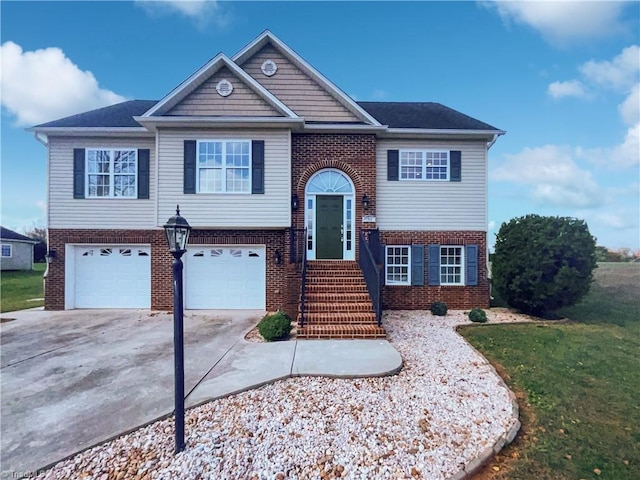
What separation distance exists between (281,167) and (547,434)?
834cm

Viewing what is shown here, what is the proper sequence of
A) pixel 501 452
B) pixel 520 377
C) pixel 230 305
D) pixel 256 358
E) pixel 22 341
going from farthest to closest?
pixel 230 305 → pixel 22 341 → pixel 256 358 → pixel 520 377 → pixel 501 452

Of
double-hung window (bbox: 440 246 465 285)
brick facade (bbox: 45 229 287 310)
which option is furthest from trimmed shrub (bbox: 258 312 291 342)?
double-hung window (bbox: 440 246 465 285)

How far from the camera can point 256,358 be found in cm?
564

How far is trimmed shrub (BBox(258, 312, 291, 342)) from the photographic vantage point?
6.65 metres

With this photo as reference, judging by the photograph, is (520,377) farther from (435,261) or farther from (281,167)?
(281,167)

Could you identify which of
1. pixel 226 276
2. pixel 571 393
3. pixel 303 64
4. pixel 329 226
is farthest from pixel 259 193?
pixel 571 393

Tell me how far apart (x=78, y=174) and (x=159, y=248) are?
3418 millimetres

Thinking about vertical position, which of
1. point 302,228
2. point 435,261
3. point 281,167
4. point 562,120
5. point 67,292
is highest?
point 562,120

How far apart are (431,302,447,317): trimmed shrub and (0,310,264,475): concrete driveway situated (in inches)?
209

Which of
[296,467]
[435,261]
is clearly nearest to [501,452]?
[296,467]

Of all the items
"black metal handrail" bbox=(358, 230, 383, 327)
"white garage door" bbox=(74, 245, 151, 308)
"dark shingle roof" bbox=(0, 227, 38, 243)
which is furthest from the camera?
"dark shingle roof" bbox=(0, 227, 38, 243)

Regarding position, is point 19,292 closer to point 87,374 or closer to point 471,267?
point 87,374

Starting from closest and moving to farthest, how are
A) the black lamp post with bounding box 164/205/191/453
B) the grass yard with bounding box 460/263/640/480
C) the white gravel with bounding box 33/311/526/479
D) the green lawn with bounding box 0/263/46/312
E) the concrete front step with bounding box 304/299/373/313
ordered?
the white gravel with bounding box 33/311/526/479, the grass yard with bounding box 460/263/640/480, the black lamp post with bounding box 164/205/191/453, the concrete front step with bounding box 304/299/373/313, the green lawn with bounding box 0/263/46/312

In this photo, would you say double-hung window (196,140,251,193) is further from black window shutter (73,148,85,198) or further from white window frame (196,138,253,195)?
black window shutter (73,148,85,198)
